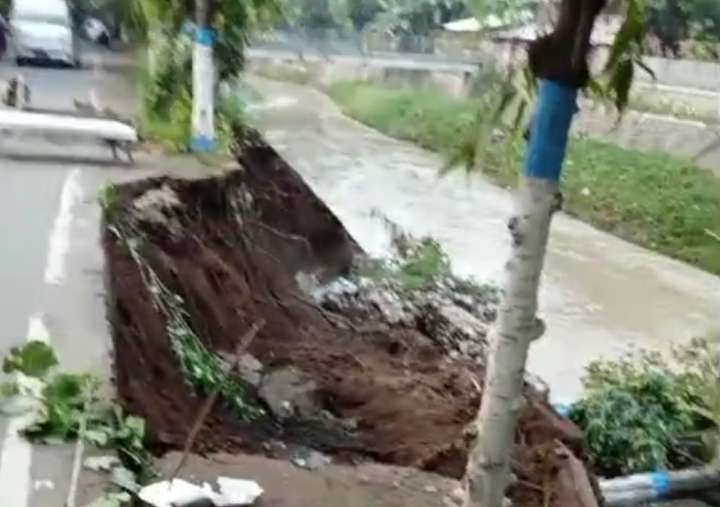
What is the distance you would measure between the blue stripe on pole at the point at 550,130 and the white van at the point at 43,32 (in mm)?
20670

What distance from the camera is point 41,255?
6.93m

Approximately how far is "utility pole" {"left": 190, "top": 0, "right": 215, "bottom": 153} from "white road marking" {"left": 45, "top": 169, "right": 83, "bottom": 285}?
101 centimetres

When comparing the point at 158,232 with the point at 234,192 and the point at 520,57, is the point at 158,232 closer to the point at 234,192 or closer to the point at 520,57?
the point at 234,192

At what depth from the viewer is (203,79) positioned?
9.80 m

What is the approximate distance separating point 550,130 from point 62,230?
5.20 metres

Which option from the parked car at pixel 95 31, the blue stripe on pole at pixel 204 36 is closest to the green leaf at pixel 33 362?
the blue stripe on pole at pixel 204 36

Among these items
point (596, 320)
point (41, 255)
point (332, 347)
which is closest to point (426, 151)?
point (596, 320)

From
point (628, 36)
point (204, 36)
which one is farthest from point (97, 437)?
point (204, 36)

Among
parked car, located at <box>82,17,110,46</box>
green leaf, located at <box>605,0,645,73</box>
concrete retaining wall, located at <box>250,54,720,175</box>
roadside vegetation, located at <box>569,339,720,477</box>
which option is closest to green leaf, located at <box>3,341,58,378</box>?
green leaf, located at <box>605,0,645,73</box>

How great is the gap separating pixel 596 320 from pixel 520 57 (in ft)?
33.4

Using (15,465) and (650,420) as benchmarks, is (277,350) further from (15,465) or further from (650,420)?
(15,465)

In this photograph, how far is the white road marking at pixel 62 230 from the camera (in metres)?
6.50

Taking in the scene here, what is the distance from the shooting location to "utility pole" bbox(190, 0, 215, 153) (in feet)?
32.2

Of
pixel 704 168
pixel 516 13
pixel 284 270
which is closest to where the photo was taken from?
pixel 516 13
